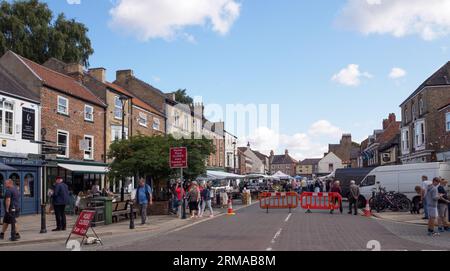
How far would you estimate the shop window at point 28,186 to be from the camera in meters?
25.6

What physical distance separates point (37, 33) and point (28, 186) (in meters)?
24.4

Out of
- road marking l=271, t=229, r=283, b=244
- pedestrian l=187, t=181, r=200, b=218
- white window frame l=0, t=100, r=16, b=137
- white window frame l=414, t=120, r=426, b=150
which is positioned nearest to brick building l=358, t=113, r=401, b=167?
white window frame l=414, t=120, r=426, b=150

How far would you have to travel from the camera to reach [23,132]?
25672 mm

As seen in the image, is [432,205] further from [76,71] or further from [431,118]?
[76,71]

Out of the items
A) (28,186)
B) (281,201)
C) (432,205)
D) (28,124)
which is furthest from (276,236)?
(28,124)

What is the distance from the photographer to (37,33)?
149 ft

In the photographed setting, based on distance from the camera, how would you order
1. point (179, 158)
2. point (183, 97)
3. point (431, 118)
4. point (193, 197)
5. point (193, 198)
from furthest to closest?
point (183, 97), point (431, 118), point (193, 197), point (193, 198), point (179, 158)

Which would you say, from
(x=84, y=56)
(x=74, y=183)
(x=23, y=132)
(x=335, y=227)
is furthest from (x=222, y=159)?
(x=335, y=227)

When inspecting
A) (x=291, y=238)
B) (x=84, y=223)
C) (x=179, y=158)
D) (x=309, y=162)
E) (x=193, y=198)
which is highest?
(x=309, y=162)

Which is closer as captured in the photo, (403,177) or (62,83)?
(403,177)

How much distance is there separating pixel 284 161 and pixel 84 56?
114 m

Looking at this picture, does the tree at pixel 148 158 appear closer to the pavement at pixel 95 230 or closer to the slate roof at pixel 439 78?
the pavement at pixel 95 230

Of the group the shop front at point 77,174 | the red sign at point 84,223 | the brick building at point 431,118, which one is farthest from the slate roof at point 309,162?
the red sign at point 84,223

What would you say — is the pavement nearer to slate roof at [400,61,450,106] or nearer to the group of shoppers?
the group of shoppers
